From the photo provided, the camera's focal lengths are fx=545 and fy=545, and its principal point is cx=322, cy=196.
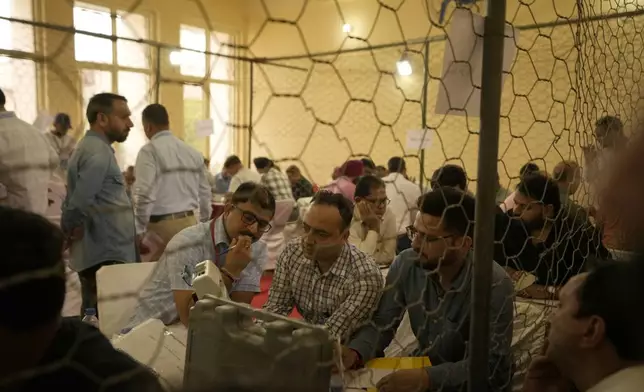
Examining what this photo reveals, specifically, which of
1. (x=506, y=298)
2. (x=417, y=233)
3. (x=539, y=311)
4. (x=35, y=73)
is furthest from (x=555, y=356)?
(x=35, y=73)

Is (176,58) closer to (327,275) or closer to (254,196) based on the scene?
(254,196)

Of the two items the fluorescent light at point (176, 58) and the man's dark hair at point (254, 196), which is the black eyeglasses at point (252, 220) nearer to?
the man's dark hair at point (254, 196)

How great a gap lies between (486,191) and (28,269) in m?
0.62

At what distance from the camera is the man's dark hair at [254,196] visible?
1.35m

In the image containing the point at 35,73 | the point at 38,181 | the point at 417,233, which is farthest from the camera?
the point at 35,73

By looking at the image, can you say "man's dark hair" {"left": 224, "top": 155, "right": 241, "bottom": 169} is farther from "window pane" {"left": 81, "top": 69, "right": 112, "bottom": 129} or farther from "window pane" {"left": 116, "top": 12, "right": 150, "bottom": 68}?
"window pane" {"left": 81, "top": 69, "right": 112, "bottom": 129}

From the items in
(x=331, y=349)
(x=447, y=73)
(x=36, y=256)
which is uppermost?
(x=447, y=73)

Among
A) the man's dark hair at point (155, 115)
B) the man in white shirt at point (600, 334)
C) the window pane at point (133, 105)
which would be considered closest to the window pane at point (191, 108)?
the window pane at point (133, 105)

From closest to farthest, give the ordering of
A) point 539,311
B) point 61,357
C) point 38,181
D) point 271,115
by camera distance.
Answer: point 61,357 → point 38,181 → point 539,311 → point 271,115

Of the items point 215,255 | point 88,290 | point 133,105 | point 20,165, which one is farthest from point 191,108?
point 20,165

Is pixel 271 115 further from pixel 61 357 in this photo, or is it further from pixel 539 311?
pixel 61 357

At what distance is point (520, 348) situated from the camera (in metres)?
1.37

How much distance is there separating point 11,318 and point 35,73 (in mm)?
1387

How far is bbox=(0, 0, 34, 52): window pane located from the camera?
Result: 1313mm
